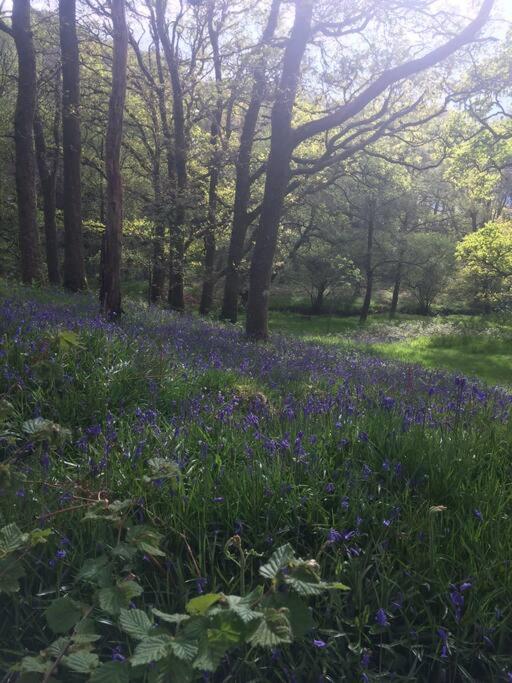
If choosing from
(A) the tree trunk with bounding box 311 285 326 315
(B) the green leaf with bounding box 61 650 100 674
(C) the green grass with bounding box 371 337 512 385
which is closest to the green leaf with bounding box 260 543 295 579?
(B) the green leaf with bounding box 61 650 100 674

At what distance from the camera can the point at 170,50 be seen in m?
20.2

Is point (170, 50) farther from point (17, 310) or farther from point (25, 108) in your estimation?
point (17, 310)

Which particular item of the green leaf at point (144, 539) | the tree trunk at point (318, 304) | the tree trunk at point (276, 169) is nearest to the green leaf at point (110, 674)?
the green leaf at point (144, 539)

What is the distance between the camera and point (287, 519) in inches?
103

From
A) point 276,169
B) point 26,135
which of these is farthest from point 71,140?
point 276,169

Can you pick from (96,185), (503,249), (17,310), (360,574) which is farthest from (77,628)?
(96,185)

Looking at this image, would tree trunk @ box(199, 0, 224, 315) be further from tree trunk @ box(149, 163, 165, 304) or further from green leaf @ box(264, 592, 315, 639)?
green leaf @ box(264, 592, 315, 639)

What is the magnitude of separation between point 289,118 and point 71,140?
20.4ft

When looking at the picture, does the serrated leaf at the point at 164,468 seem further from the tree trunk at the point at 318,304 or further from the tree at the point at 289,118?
the tree trunk at the point at 318,304

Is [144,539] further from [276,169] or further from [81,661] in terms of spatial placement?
[276,169]

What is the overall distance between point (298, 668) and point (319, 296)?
41295 millimetres

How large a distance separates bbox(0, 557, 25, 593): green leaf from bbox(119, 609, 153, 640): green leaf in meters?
0.44

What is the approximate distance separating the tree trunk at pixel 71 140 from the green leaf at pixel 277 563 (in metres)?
13.7

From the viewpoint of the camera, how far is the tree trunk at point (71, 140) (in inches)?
536
